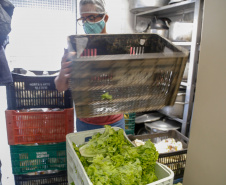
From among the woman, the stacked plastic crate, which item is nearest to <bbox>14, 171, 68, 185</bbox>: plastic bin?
the stacked plastic crate

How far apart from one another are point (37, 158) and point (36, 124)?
0.28 m

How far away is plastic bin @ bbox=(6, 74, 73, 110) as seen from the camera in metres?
1.37

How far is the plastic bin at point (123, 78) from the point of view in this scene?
745mm

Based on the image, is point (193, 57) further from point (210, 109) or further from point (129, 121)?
point (210, 109)

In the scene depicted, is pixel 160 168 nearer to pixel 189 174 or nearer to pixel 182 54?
pixel 189 174

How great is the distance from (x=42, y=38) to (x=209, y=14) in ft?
7.94

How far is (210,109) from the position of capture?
73 cm

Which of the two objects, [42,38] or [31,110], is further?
[42,38]

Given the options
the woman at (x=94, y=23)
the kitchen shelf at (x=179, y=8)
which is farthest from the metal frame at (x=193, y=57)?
the woman at (x=94, y=23)

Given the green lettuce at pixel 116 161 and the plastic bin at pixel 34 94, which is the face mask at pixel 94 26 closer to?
the plastic bin at pixel 34 94

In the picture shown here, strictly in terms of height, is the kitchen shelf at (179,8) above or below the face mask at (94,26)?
above

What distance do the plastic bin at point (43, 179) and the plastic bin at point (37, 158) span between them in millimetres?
69

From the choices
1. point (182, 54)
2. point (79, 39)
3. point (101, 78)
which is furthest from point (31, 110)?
point (182, 54)

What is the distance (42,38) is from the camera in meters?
2.61
